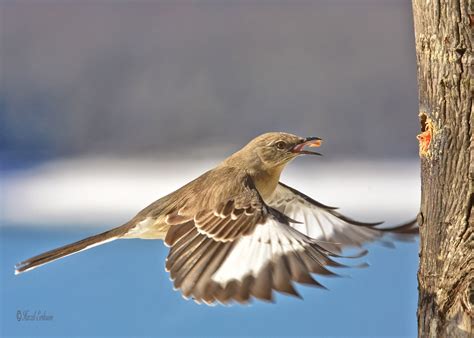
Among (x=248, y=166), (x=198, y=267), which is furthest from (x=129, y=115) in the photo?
(x=198, y=267)

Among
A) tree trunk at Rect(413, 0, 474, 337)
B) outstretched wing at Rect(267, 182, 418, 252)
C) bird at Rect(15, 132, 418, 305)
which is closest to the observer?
tree trunk at Rect(413, 0, 474, 337)

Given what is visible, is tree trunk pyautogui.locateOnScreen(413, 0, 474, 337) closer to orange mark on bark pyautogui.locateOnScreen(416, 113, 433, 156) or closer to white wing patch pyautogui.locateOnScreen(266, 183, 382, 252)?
orange mark on bark pyautogui.locateOnScreen(416, 113, 433, 156)

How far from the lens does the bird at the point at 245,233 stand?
1.91 m

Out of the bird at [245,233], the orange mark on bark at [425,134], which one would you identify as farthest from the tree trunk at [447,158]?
the bird at [245,233]

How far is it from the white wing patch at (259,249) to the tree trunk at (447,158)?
301 mm

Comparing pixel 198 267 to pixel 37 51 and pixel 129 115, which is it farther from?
pixel 37 51

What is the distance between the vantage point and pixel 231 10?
5645 millimetres

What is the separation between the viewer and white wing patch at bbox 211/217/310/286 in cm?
193

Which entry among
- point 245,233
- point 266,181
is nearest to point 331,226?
point 266,181

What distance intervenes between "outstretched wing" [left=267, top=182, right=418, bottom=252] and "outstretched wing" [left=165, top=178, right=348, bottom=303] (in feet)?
1.56

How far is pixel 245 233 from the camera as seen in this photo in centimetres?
202

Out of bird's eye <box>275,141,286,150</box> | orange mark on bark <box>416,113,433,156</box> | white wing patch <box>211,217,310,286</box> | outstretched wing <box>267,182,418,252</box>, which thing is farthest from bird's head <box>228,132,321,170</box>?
orange mark on bark <box>416,113,433,156</box>

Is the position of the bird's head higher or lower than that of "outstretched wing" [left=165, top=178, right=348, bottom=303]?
higher

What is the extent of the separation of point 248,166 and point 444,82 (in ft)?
2.40
